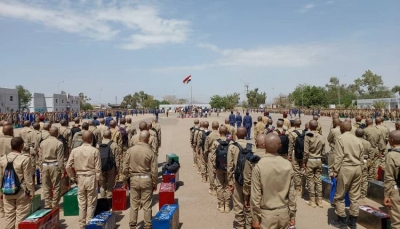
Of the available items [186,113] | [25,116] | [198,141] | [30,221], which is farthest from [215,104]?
[30,221]

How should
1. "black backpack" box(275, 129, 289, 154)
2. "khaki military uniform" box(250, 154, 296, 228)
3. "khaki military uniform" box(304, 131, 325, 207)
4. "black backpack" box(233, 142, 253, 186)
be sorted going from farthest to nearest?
"black backpack" box(275, 129, 289, 154)
"khaki military uniform" box(304, 131, 325, 207)
"black backpack" box(233, 142, 253, 186)
"khaki military uniform" box(250, 154, 296, 228)

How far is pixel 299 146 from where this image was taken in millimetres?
7508

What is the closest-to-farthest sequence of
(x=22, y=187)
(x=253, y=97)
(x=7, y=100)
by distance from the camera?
(x=22, y=187) < (x=7, y=100) < (x=253, y=97)

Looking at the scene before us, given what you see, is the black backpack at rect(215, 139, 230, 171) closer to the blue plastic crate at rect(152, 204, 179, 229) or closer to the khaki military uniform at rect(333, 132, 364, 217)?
the blue plastic crate at rect(152, 204, 179, 229)

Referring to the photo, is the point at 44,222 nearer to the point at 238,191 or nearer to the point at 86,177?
the point at 86,177

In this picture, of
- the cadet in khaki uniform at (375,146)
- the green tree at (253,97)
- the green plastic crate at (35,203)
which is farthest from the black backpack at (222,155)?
the green tree at (253,97)

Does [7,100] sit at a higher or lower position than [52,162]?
higher

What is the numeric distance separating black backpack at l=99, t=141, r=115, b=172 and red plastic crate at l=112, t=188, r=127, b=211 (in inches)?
24.9

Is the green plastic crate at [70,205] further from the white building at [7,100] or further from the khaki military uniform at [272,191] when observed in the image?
the white building at [7,100]

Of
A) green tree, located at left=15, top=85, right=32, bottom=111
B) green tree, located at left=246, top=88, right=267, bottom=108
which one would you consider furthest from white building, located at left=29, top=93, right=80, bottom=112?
green tree, located at left=246, top=88, right=267, bottom=108

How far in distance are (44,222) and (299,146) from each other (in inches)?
230

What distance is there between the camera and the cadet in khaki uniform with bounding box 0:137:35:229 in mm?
5328

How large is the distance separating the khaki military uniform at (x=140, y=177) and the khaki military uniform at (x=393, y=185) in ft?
13.4

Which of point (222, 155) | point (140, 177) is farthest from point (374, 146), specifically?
point (140, 177)
